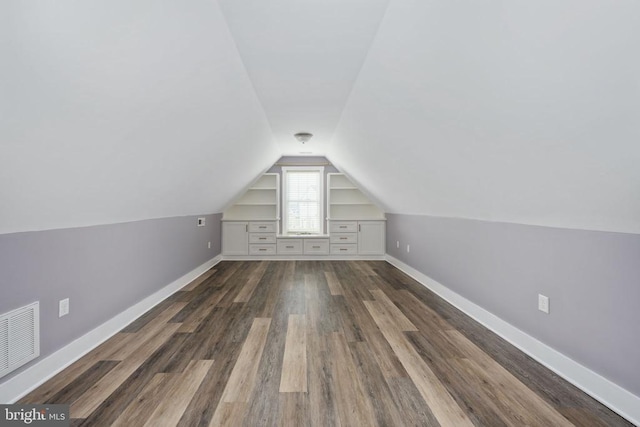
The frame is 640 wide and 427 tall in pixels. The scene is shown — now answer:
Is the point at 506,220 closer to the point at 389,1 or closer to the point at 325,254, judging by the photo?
the point at 389,1

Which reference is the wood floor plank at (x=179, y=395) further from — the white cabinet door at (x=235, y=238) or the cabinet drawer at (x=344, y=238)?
the cabinet drawer at (x=344, y=238)

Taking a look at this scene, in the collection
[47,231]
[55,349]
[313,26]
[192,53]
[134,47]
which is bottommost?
[55,349]

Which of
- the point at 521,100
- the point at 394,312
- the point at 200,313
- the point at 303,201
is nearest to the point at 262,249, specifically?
the point at 303,201

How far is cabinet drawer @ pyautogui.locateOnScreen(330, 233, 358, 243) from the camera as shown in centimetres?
625

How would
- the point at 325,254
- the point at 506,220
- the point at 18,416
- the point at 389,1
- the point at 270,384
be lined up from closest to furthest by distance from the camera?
1. the point at 18,416
2. the point at 389,1
3. the point at 270,384
4. the point at 506,220
5. the point at 325,254

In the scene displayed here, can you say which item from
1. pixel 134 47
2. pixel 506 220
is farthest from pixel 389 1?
pixel 506 220

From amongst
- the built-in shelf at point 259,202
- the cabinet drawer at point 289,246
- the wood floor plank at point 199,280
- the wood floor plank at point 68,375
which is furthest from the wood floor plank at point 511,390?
the built-in shelf at point 259,202

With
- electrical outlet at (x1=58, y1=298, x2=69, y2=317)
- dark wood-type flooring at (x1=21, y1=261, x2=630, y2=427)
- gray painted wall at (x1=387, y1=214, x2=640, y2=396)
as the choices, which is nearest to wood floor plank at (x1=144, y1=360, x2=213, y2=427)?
dark wood-type flooring at (x1=21, y1=261, x2=630, y2=427)

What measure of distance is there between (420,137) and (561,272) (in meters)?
1.37

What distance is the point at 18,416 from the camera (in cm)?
158

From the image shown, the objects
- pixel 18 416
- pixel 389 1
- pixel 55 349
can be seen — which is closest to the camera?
pixel 18 416

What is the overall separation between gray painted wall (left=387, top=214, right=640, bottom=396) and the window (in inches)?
142

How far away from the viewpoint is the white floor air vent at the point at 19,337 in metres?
1.65

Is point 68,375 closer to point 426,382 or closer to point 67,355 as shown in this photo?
point 67,355
